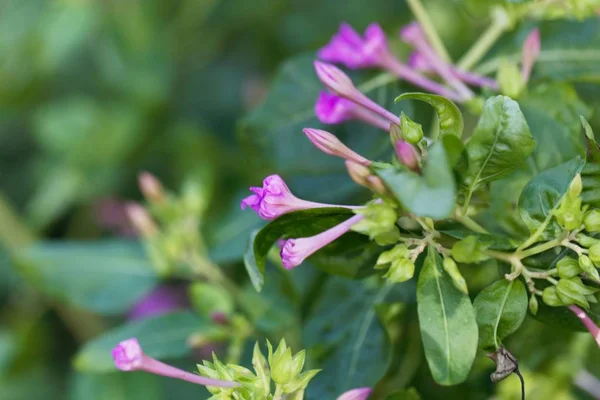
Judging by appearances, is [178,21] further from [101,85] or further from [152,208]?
[152,208]

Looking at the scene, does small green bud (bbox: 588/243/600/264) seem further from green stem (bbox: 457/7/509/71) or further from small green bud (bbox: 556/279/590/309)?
green stem (bbox: 457/7/509/71)

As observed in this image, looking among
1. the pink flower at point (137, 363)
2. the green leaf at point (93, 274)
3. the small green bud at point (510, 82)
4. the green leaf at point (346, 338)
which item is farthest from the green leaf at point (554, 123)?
the green leaf at point (93, 274)

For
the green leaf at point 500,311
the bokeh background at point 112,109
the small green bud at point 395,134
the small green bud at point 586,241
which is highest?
the small green bud at point 395,134

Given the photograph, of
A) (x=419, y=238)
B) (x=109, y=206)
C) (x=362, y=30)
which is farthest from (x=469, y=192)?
(x=109, y=206)

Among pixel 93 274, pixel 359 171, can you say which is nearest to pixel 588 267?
pixel 359 171

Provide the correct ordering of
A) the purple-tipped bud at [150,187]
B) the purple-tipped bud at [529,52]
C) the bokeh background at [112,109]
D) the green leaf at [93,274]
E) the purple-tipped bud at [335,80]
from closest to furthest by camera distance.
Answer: the purple-tipped bud at [335,80]
the purple-tipped bud at [529,52]
the purple-tipped bud at [150,187]
the green leaf at [93,274]
the bokeh background at [112,109]

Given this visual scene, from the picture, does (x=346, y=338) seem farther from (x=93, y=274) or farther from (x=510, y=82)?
(x=93, y=274)

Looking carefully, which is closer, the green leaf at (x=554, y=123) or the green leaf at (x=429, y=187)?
the green leaf at (x=429, y=187)

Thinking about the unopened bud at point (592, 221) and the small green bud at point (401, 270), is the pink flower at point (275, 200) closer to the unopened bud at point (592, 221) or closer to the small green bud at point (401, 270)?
the small green bud at point (401, 270)
